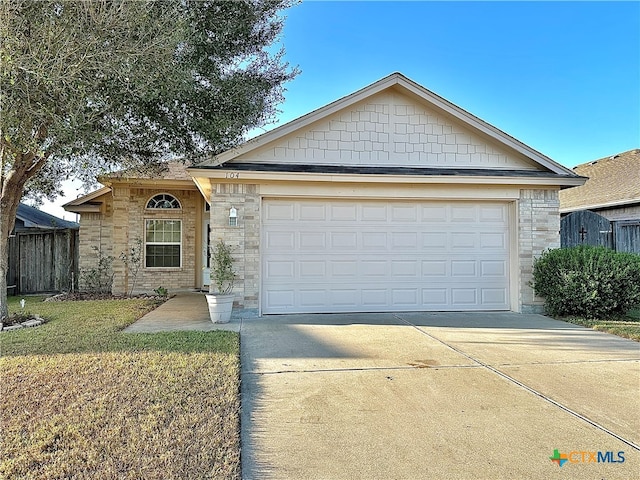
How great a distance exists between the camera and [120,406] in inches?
148

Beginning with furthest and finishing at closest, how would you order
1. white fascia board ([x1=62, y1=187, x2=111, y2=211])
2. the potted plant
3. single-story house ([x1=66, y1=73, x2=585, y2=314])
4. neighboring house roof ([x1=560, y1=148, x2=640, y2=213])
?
neighboring house roof ([x1=560, y1=148, x2=640, y2=213]), white fascia board ([x1=62, y1=187, x2=111, y2=211]), single-story house ([x1=66, y1=73, x2=585, y2=314]), the potted plant

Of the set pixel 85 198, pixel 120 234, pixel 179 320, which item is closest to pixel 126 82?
pixel 179 320

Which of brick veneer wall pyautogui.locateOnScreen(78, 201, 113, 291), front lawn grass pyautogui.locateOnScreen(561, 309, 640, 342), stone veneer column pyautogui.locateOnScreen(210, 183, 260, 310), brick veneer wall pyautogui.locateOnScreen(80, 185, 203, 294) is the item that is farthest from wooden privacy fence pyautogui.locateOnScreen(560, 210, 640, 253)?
brick veneer wall pyautogui.locateOnScreen(78, 201, 113, 291)

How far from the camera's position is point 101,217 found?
1305cm

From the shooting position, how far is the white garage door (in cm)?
886

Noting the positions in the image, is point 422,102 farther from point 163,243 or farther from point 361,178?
point 163,243

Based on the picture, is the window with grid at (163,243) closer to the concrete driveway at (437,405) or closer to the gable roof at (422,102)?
the gable roof at (422,102)

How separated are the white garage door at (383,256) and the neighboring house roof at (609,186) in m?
6.96

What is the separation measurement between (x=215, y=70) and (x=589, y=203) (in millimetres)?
13434

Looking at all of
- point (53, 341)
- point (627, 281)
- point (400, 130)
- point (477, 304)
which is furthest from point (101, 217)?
point (627, 281)


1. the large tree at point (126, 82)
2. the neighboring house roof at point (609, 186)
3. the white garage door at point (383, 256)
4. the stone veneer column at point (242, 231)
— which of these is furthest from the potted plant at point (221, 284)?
the neighboring house roof at point (609, 186)

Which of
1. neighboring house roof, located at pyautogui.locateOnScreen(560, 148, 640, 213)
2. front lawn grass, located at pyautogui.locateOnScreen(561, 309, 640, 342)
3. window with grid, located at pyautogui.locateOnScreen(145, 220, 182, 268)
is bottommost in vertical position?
front lawn grass, located at pyautogui.locateOnScreen(561, 309, 640, 342)

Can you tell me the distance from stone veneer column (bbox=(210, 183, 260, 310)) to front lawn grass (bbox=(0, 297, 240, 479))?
187 centimetres

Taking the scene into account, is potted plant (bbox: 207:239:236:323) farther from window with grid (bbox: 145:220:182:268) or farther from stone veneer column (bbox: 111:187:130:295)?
stone veneer column (bbox: 111:187:130:295)
